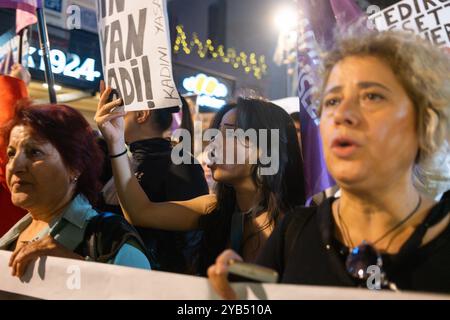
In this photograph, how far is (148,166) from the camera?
217 centimetres

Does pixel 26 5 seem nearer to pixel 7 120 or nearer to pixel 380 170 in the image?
pixel 7 120

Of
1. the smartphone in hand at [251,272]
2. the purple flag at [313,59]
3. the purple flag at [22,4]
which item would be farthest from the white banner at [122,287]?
the purple flag at [22,4]

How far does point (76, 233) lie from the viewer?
1.48 metres

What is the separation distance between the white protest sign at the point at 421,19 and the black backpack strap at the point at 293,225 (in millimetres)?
868

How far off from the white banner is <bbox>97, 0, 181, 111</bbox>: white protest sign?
85cm

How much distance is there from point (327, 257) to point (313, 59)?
0.91 m

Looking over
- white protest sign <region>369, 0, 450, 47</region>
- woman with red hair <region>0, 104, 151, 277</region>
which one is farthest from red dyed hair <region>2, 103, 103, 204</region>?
white protest sign <region>369, 0, 450, 47</region>

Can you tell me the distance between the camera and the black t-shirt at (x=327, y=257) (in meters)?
0.90

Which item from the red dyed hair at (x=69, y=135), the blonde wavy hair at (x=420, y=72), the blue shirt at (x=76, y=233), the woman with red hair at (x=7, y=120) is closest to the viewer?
the blonde wavy hair at (x=420, y=72)

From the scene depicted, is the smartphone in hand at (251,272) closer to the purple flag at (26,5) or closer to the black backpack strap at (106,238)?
the black backpack strap at (106,238)

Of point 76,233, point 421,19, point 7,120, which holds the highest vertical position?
point 421,19

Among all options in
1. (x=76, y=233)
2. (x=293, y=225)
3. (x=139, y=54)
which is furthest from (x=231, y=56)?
(x=293, y=225)

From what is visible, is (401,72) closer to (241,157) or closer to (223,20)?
(241,157)
